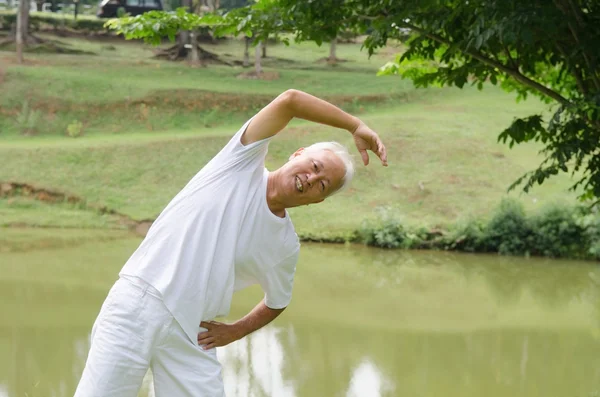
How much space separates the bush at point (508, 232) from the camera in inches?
490

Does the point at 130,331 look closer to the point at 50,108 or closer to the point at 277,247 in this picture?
the point at 277,247

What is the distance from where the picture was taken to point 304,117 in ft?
8.12

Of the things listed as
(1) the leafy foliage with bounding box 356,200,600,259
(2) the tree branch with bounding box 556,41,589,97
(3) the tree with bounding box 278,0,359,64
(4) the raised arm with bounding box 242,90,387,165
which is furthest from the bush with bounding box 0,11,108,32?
(4) the raised arm with bounding box 242,90,387,165

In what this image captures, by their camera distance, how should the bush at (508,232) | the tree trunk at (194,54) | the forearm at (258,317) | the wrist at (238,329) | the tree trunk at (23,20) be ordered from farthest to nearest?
the tree trunk at (194,54), the tree trunk at (23,20), the bush at (508,232), the forearm at (258,317), the wrist at (238,329)

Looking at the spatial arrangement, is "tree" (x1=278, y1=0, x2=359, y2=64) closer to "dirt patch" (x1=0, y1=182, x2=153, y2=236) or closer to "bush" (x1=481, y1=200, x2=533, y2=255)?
"bush" (x1=481, y1=200, x2=533, y2=255)

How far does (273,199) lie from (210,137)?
1488 centimetres

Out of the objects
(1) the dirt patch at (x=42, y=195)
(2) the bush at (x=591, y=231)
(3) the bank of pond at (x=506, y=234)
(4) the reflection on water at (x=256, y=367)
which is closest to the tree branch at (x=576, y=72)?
(4) the reflection on water at (x=256, y=367)

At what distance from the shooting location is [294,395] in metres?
5.88

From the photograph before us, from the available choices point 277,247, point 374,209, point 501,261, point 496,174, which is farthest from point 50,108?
point 277,247

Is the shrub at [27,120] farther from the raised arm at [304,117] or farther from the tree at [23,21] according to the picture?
the raised arm at [304,117]

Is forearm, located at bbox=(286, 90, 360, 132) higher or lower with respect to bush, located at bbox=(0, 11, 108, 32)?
higher

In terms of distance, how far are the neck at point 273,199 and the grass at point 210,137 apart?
10.5 m

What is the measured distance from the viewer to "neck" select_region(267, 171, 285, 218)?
2473mm

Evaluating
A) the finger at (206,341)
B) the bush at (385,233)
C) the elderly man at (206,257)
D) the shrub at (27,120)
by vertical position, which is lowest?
the shrub at (27,120)
